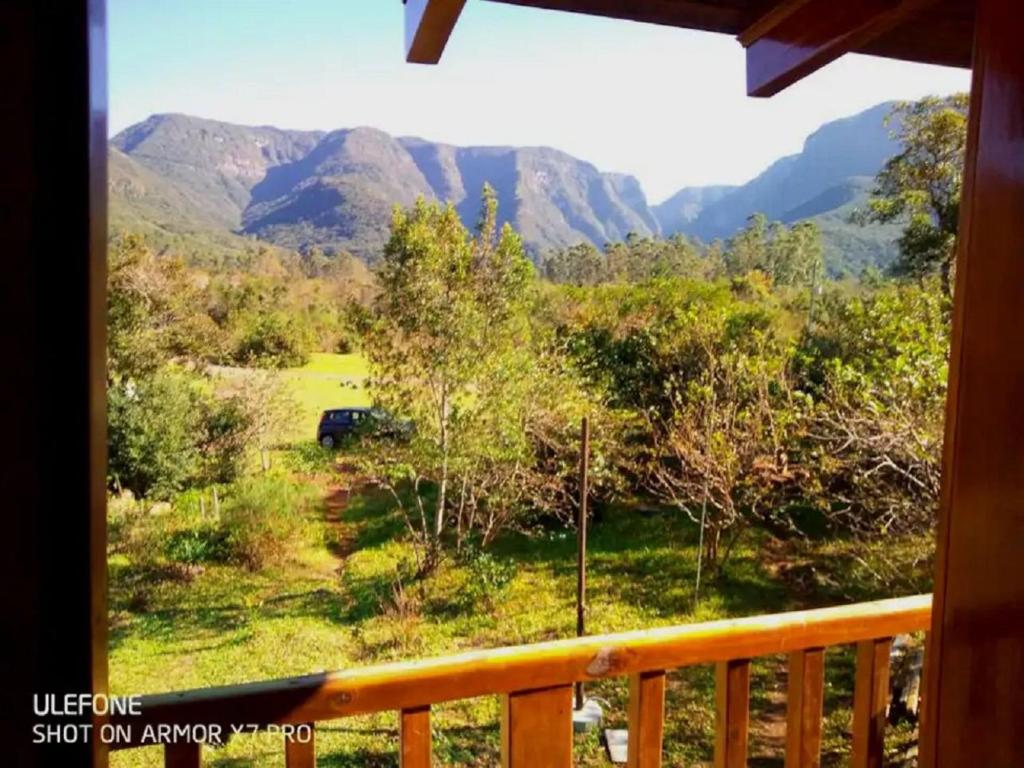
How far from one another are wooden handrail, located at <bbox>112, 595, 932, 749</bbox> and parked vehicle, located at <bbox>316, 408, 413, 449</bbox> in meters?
4.80

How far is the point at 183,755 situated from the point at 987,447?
851 mm

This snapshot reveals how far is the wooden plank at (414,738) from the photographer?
2.71 ft

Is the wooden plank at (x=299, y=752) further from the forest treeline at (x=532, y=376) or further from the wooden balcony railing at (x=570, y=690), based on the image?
the forest treeline at (x=532, y=376)

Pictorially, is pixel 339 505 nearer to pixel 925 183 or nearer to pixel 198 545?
pixel 198 545

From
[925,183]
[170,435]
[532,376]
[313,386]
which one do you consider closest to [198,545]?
[170,435]

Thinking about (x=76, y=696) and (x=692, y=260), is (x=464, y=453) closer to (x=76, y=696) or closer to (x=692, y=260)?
(x=692, y=260)

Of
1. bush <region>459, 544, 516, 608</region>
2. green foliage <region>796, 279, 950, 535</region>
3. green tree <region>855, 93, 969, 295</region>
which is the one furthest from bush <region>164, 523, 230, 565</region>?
green tree <region>855, 93, 969, 295</region>

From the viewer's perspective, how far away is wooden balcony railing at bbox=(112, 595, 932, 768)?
30.7 inches

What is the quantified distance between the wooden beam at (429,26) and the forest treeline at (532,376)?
4.21m

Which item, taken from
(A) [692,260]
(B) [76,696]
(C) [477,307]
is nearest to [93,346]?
(B) [76,696]

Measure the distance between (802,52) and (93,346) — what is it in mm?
955

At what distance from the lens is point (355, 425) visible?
19.6ft

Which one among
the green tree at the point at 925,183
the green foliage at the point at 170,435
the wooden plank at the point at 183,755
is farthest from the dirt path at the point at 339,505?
the wooden plank at the point at 183,755

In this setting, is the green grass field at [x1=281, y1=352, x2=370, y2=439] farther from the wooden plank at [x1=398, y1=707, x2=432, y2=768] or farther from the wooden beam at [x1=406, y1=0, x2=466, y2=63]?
the wooden plank at [x1=398, y1=707, x2=432, y2=768]
